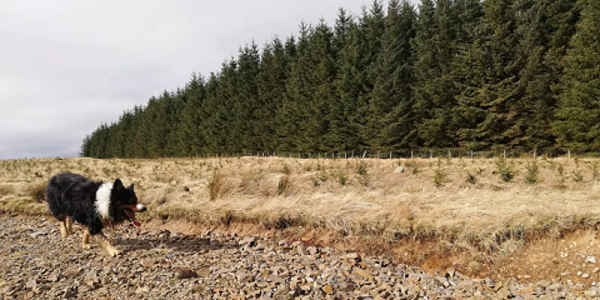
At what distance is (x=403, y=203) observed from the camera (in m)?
6.71

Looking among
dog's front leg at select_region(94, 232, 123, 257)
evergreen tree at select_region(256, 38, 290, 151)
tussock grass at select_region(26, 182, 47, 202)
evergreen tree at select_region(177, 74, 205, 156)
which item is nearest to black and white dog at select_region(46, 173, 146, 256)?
dog's front leg at select_region(94, 232, 123, 257)

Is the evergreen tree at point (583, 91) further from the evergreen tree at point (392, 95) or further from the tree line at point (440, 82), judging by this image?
the evergreen tree at point (392, 95)

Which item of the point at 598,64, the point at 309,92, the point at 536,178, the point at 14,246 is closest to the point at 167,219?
the point at 14,246

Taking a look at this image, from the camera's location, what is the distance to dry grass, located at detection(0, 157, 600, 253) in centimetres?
506

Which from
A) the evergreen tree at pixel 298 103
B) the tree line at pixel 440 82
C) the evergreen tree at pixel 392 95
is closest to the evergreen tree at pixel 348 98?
the tree line at pixel 440 82

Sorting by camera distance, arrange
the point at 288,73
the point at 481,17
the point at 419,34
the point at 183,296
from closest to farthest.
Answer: the point at 183,296, the point at 481,17, the point at 419,34, the point at 288,73

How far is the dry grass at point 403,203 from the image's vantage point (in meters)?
5.06

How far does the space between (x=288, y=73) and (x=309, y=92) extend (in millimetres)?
6581

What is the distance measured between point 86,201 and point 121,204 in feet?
2.85

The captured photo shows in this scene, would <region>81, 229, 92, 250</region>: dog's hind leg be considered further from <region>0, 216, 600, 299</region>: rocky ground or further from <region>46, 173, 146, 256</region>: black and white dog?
<region>0, 216, 600, 299</region>: rocky ground

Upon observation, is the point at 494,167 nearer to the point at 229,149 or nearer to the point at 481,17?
the point at 481,17

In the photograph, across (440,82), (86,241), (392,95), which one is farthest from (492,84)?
(86,241)

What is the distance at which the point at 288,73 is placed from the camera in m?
38.7

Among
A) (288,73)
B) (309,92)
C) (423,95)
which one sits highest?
(288,73)
